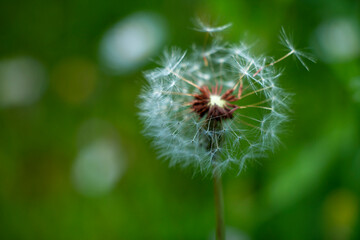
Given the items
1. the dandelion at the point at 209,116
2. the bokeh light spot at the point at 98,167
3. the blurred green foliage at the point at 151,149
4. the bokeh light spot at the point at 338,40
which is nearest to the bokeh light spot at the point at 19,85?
the blurred green foliage at the point at 151,149

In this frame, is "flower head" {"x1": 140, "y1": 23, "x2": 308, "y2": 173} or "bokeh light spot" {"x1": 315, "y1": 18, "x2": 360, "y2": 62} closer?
"flower head" {"x1": 140, "y1": 23, "x2": 308, "y2": 173}

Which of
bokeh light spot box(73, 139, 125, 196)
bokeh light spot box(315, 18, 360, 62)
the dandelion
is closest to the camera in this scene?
the dandelion

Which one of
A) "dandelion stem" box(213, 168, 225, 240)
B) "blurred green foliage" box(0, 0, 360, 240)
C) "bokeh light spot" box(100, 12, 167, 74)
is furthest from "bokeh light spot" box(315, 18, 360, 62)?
"dandelion stem" box(213, 168, 225, 240)

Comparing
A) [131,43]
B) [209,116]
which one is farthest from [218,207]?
[131,43]

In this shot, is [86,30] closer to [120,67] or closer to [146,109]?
[120,67]

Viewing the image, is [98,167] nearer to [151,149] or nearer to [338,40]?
[151,149]

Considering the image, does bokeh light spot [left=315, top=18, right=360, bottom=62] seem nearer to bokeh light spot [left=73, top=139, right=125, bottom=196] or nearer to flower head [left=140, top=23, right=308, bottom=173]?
flower head [left=140, top=23, right=308, bottom=173]

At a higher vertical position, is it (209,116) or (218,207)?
(209,116)
